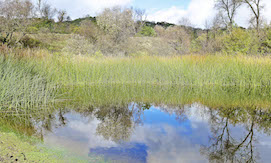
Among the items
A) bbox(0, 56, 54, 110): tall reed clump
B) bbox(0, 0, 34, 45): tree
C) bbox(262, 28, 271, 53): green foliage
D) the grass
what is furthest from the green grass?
bbox(0, 0, 34, 45): tree

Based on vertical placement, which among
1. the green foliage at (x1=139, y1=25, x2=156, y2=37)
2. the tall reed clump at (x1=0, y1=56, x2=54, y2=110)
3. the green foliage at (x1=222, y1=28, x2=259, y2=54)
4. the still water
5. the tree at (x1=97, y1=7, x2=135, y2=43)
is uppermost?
the green foliage at (x1=139, y1=25, x2=156, y2=37)

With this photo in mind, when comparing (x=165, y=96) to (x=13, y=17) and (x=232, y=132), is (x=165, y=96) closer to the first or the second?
(x=232, y=132)

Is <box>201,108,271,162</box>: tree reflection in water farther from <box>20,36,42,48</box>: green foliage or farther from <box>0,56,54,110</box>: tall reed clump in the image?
<box>20,36,42,48</box>: green foliage

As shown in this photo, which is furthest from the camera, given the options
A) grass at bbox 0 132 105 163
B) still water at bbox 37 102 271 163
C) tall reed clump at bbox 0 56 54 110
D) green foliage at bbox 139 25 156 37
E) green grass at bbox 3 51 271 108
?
green foliage at bbox 139 25 156 37

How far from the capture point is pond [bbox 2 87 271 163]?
285cm

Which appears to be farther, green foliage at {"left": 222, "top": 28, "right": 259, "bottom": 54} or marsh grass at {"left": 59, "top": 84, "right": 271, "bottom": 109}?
green foliage at {"left": 222, "top": 28, "right": 259, "bottom": 54}

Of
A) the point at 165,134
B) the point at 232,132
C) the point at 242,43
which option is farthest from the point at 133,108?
the point at 242,43

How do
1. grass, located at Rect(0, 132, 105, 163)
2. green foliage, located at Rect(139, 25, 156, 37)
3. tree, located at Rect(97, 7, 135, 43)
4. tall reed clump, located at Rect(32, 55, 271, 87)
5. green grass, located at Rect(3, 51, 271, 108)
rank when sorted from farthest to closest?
green foliage, located at Rect(139, 25, 156, 37) → tree, located at Rect(97, 7, 135, 43) → tall reed clump, located at Rect(32, 55, 271, 87) → green grass, located at Rect(3, 51, 271, 108) → grass, located at Rect(0, 132, 105, 163)

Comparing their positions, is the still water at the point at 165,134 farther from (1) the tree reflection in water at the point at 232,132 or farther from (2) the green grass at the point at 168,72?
(2) the green grass at the point at 168,72

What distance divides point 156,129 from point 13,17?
16391mm

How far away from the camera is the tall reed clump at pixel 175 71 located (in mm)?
7809

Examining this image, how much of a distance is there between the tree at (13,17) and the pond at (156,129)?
13.4 m

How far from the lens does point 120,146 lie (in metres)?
3.00

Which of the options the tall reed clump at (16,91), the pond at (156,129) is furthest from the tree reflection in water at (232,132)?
the tall reed clump at (16,91)
